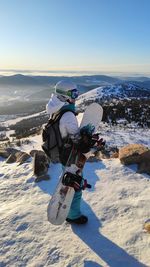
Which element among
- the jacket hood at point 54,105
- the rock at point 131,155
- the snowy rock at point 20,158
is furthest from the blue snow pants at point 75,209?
the snowy rock at point 20,158

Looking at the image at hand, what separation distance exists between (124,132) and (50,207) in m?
14.0

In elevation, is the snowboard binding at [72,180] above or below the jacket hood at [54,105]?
below

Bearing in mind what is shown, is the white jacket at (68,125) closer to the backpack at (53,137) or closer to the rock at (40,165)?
the backpack at (53,137)

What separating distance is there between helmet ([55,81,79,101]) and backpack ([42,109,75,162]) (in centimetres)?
31

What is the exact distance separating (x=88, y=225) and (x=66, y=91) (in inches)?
95.8

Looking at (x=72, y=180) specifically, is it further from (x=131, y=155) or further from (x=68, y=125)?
(x=131, y=155)

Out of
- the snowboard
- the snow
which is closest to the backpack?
the snowboard

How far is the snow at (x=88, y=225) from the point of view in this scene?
15.8ft

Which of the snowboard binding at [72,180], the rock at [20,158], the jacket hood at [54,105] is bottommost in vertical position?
the rock at [20,158]

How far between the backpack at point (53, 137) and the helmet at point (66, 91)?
309mm

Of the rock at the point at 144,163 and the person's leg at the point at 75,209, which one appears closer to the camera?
the person's leg at the point at 75,209

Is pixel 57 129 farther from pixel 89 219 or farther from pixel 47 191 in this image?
pixel 47 191

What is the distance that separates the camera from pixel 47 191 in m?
7.27

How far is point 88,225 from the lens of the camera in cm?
572
